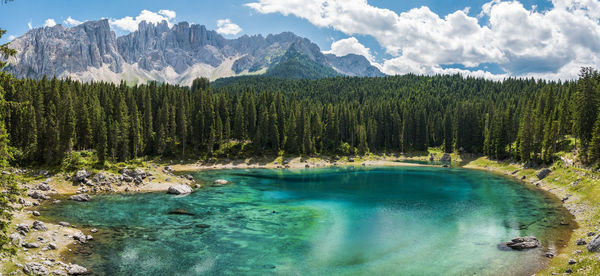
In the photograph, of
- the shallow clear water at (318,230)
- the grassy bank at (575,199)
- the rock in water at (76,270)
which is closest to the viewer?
the rock in water at (76,270)

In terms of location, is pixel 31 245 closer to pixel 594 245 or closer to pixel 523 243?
pixel 523 243

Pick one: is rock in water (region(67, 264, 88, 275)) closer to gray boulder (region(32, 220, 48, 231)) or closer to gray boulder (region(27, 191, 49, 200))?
gray boulder (region(32, 220, 48, 231))

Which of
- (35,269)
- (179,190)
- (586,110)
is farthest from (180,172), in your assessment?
(586,110)

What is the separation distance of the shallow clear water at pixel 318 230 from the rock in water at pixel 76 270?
1.06m

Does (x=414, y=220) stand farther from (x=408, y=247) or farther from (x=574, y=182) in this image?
(x=574, y=182)

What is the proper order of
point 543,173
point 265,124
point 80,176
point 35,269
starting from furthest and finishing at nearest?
point 265,124 < point 543,173 < point 80,176 < point 35,269

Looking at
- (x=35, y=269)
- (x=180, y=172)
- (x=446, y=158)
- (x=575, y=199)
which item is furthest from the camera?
(x=446, y=158)

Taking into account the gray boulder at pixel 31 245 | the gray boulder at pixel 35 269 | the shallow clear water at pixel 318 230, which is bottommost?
the shallow clear water at pixel 318 230

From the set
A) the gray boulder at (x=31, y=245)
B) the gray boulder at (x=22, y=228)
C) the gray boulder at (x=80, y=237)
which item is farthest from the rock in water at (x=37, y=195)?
the gray boulder at (x=31, y=245)

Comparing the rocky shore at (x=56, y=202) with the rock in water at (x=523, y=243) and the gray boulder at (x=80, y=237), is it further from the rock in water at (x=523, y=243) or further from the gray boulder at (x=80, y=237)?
the rock in water at (x=523, y=243)

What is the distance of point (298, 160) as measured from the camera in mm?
114812

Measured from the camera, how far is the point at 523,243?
33.4 metres

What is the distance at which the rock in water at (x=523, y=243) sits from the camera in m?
33.2

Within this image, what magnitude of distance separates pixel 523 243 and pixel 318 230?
22007mm
